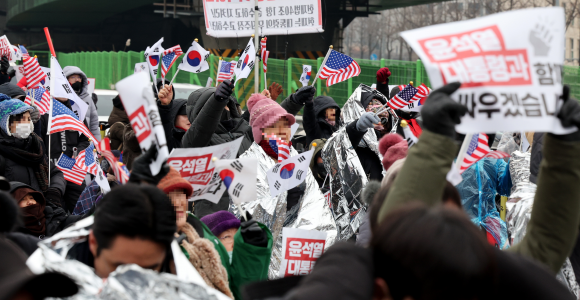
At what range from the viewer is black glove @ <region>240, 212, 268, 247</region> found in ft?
9.77

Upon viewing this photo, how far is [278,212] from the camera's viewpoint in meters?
4.82

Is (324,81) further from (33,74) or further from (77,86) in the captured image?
(33,74)

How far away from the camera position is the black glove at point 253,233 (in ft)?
9.77

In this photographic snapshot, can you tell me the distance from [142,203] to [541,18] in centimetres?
144

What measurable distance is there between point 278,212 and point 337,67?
3990mm

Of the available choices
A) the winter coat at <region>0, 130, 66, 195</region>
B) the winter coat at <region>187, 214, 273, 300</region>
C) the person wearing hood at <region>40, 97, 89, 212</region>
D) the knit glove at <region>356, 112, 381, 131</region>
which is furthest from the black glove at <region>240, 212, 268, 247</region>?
the person wearing hood at <region>40, 97, 89, 212</region>

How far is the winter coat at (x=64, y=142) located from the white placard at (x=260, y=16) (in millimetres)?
2060

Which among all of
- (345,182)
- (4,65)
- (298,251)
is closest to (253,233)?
(298,251)

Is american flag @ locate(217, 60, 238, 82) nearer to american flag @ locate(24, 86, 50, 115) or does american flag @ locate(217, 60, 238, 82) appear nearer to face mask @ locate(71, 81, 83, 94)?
american flag @ locate(24, 86, 50, 115)

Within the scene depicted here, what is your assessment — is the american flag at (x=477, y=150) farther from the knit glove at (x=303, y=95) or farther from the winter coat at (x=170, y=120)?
the knit glove at (x=303, y=95)

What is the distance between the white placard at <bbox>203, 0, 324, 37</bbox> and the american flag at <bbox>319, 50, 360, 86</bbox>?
0.54 metres

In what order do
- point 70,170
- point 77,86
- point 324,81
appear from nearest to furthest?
point 70,170
point 77,86
point 324,81

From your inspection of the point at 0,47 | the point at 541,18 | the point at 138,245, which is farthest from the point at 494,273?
the point at 0,47

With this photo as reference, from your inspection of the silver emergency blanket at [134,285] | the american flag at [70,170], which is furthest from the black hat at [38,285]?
the american flag at [70,170]
